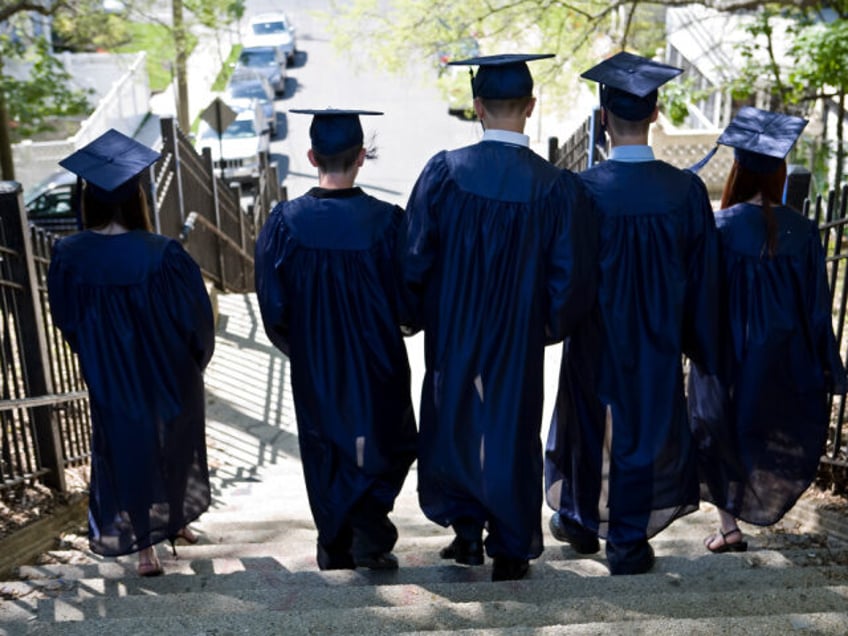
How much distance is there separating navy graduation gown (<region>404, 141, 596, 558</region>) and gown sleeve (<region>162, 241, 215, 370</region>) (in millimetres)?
876

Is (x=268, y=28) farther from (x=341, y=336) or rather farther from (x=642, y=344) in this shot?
(x=642, y=344)

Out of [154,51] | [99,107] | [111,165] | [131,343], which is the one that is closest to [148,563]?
[131,343]

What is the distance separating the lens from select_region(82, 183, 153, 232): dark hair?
3.76m

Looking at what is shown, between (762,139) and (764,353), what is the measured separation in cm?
78

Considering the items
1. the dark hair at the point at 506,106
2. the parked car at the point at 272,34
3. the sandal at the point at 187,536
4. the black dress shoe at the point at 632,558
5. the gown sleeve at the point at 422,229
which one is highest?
the parked car at the point at 272,34

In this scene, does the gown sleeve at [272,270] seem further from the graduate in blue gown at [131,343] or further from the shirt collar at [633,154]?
the shirt collar at [633,154]

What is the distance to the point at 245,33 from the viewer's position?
2744 centimetres

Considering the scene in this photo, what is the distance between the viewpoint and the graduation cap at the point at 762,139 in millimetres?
3670

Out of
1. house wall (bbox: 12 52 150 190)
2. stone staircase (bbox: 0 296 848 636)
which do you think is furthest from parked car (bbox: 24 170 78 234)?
stone staircase (bbox: 0 296 848 636)

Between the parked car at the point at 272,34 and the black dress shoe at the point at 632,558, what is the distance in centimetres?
2381

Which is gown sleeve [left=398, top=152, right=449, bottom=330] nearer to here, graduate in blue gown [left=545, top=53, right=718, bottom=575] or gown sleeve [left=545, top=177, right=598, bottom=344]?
gown sleeve [left=545, top=177, right=598, bottom=344]

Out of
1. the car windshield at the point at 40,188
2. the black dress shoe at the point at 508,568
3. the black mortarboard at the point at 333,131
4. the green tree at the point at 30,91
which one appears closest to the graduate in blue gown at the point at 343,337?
the black mortarboard at the point at 333,131

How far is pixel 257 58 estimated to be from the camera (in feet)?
81.4

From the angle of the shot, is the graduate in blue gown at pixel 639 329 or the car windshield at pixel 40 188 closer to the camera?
the graduate in blue gown at pixel 639 329
